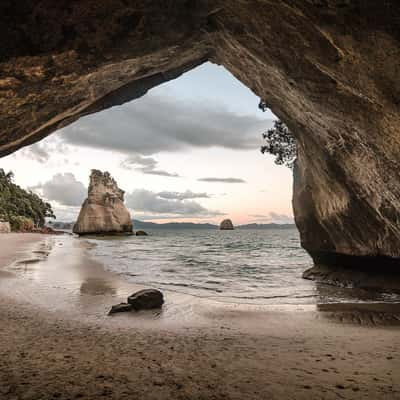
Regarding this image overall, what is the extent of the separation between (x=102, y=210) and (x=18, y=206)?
24251 millimetres

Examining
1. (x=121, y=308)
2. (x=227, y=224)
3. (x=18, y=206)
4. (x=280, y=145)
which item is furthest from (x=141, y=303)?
(x=227, y=224)

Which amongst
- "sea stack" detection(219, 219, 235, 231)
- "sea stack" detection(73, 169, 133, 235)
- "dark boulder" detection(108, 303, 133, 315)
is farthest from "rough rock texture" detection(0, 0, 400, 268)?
"sea stack" detection(219, 219, 235, 231)

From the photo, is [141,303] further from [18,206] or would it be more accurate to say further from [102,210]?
[18,206]

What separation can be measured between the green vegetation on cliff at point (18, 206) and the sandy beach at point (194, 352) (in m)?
61.8

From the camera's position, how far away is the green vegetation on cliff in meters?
62.7

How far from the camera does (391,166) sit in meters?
6.02

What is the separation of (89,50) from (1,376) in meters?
4.06

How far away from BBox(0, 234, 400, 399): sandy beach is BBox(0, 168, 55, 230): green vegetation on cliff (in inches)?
2432

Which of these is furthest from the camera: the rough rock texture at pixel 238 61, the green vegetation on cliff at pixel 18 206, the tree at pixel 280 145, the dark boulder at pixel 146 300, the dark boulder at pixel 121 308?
the green vegetation on cliff at pixel 18 206

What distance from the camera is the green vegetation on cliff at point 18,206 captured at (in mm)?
62719

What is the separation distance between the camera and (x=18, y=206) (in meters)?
74.1

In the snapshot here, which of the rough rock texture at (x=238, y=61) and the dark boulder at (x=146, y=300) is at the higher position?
the rough rock texture at (x=238, y=61)

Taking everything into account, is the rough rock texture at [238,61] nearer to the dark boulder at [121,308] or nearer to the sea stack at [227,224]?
the dark boulder at [121,308]

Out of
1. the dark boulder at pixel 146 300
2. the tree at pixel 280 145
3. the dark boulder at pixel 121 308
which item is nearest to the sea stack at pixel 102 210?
the tree at pixel 280 145
